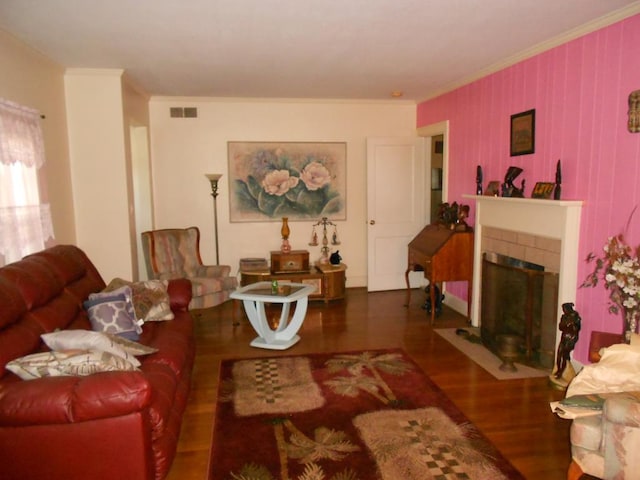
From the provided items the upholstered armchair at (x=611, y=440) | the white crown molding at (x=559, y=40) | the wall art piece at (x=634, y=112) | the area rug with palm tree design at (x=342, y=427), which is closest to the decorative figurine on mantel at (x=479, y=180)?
the white crown molding at (x=559, y=40)

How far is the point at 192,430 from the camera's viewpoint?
9.57ft

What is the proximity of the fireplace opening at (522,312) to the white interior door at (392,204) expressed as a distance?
212 centimetres

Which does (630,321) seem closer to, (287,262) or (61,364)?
(61,364)

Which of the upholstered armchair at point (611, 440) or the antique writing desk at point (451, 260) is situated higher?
the antique writing desk at point (451, 260)

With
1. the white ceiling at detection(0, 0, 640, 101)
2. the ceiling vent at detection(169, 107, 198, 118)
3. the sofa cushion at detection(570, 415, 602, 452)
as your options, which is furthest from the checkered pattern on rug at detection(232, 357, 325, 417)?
the ceiling vent at detection(169, 107, 198, 118)

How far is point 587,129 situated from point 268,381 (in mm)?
2832

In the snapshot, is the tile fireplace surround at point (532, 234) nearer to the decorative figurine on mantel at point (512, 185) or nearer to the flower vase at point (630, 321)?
the decorative figurine on mantel at point (512, 185)

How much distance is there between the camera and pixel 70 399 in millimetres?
2020

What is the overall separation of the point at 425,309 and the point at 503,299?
57.4 inches

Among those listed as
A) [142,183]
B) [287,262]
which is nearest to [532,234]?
[287,262]

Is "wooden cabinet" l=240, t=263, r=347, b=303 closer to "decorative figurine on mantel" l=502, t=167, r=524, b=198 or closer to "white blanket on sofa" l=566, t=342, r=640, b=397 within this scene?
"decorative figurine on mantel" l=502, t=167, r=524, b=198

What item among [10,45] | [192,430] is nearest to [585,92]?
[192,430]

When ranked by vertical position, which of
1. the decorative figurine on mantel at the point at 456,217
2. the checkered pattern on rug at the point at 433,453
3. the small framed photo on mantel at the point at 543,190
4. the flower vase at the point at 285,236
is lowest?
the checkered pattern on rug at the point at 433,453

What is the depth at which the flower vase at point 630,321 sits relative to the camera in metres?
2.85
